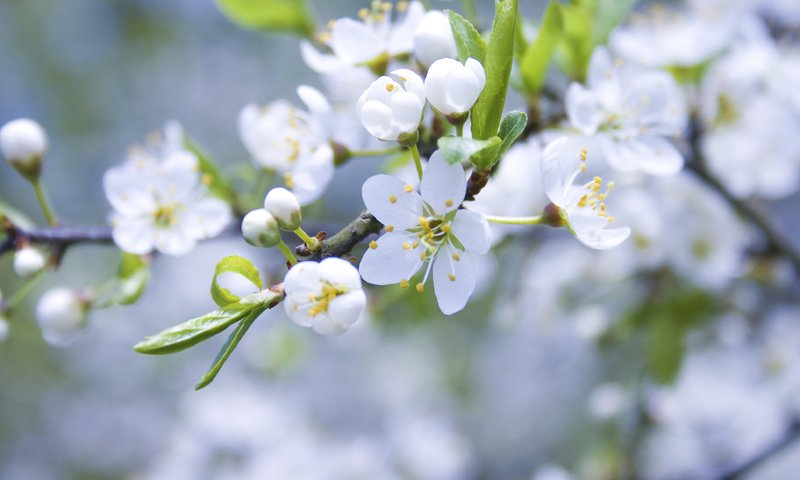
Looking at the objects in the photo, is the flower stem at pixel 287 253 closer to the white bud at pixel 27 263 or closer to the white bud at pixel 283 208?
the white bud at pixel 283 208

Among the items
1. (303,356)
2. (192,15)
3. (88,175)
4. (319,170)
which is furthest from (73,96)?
(319,170)

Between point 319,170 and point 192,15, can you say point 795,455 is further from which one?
point 192,15

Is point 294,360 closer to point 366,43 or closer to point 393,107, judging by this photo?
point 366,43

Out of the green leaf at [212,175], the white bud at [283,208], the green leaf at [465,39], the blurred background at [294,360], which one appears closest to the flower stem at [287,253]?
the white bud at [283,208]

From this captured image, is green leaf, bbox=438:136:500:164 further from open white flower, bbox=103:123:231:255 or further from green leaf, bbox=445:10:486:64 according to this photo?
open white flower, bbox=103:123:231:255

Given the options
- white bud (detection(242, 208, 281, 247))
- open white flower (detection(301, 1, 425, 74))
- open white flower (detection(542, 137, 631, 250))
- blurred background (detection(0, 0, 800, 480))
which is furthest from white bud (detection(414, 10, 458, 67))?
blurred background (detection(0, 0, 800, 480))

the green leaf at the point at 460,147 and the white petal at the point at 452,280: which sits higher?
the green leaf at the point at 460,147
